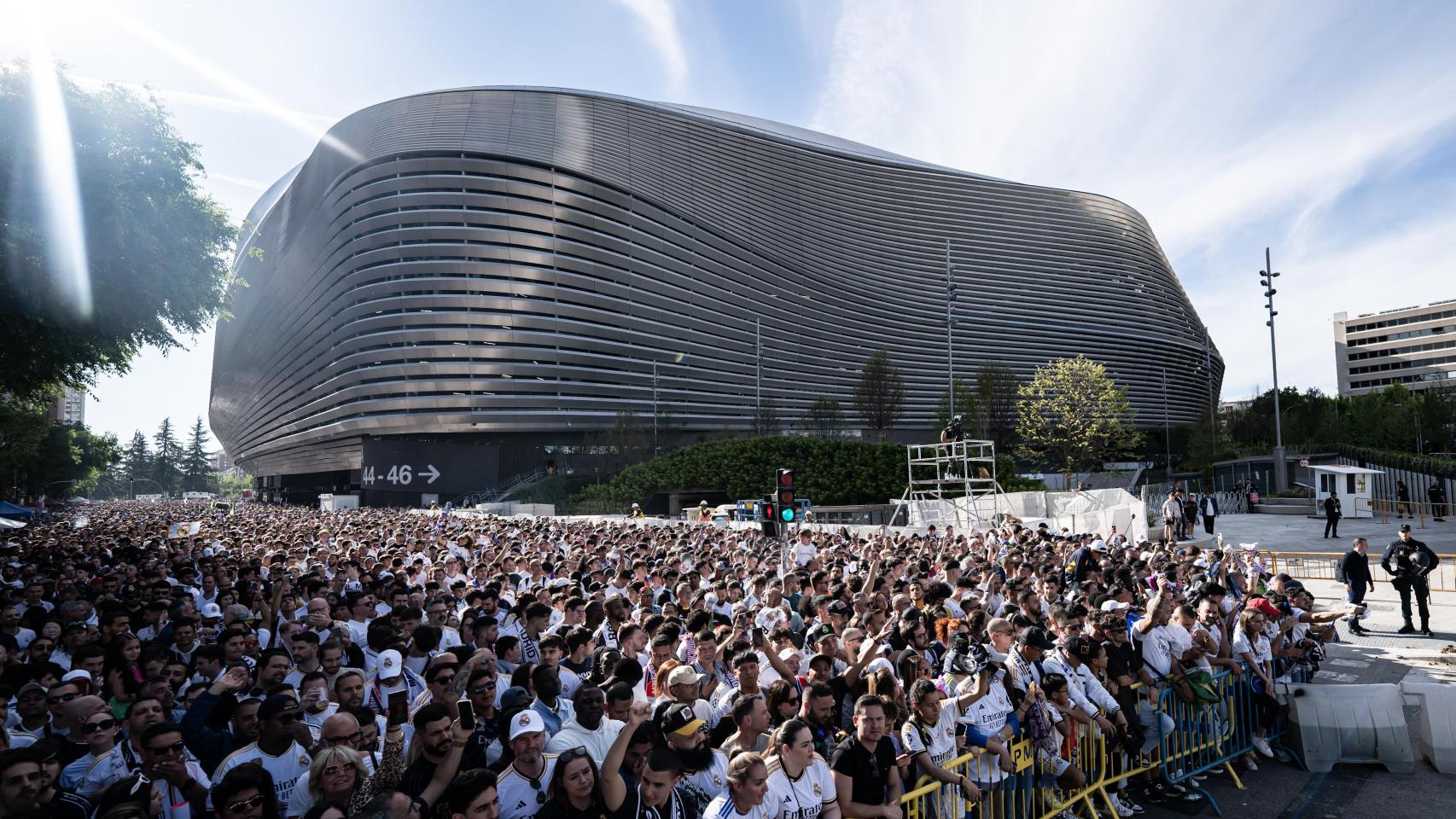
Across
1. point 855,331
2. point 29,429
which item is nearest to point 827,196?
point 855,331

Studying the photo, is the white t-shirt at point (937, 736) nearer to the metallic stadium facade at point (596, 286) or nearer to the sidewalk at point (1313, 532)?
the sidewalk at point (1313, 532)

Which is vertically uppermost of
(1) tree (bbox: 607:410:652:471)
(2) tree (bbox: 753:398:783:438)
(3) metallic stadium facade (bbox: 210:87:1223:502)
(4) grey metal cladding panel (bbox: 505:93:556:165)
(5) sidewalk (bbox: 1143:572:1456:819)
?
(4) grey metal cladding panel (bbox: 505:93:556:165)

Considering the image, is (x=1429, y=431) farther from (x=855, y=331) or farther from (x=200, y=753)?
(x=200, y=753)

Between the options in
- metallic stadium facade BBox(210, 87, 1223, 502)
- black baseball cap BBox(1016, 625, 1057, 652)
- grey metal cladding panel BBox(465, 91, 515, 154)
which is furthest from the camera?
grey metal cladding panel BBox(465, 91, 515, 154)

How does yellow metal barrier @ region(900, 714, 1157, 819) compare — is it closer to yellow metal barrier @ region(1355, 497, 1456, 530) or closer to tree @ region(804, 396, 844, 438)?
yellow metal barrier @ region(1355, 497, 1456, 530)

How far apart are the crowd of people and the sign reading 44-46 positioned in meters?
50.3

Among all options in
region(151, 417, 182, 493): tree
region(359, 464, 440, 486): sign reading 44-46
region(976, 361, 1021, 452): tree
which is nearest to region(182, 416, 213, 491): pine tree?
region(151, 417, 182, 493): tree

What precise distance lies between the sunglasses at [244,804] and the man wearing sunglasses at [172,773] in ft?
2.92

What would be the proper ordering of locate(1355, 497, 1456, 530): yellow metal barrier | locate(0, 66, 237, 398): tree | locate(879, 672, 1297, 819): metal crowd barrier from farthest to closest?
locate(1355, 497, 1456, 530): yellow metal barrier
locate(0, 66, 237, 398): tree
locate(879, 672, 1297, 819): metal crowd barrier

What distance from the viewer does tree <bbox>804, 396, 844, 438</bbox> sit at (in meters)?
63.0

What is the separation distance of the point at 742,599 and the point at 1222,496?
41815 mm

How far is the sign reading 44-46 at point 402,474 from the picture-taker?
60188mm

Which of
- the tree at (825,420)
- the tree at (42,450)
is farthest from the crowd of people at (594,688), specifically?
the tree at (825,420)

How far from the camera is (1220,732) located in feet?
25.2
